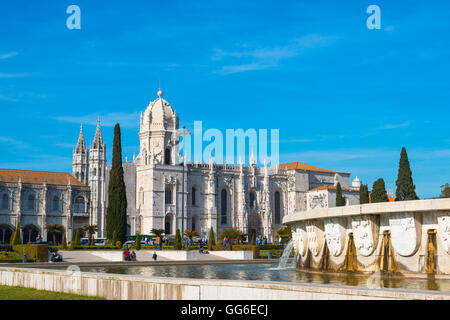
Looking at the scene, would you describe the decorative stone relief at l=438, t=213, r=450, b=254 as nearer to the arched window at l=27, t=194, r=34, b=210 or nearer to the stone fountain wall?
the stone fountain wall

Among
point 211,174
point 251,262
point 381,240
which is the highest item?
point 211,174

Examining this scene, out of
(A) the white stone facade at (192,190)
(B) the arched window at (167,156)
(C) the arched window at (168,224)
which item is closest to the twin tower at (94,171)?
(A) the white stone facade at (192,190)

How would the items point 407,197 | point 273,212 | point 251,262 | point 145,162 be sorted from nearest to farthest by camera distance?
point 251,262 < point 407,197 < point 145,162 < point 273,212

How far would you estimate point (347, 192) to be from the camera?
78.1 metres

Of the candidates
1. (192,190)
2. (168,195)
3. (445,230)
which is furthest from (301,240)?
(192,190)

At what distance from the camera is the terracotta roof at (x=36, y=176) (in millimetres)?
65125

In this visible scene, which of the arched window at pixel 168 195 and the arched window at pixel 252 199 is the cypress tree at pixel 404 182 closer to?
the arched window at pixel 252 199

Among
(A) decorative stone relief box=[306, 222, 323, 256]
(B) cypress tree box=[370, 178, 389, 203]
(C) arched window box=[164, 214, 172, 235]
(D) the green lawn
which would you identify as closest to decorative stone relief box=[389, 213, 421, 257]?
(A) decorative stone relief box=[306, 222, 323, 256]

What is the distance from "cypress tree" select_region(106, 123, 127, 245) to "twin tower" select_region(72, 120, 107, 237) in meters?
19.0

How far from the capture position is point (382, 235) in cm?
1387

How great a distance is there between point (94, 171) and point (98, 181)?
1.72 m
